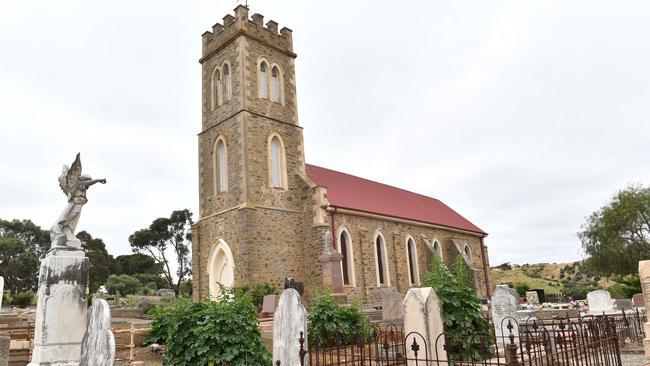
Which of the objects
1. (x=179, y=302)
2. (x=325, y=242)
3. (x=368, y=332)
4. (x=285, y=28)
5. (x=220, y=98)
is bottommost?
(x=368, y=332)

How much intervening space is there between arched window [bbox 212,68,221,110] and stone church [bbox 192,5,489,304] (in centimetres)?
5

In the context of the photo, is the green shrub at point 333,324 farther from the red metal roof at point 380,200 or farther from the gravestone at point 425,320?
the red metal roof at point 380,200

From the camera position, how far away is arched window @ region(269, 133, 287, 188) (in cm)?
2175

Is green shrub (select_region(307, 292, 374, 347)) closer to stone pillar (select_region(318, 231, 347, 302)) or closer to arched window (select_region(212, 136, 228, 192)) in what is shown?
stone pillar (select_region(318, 231, 347, 302))

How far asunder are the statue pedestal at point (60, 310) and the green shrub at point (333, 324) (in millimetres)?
4630

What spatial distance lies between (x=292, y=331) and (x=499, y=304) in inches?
202

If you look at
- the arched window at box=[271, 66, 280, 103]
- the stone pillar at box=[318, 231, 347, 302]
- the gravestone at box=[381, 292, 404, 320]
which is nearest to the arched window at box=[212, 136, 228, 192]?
the arched window at box=[271, 66, 280, 103]

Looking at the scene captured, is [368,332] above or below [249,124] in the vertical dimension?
below

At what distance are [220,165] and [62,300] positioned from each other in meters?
14.3

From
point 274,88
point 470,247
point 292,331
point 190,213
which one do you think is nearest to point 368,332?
point 292,331

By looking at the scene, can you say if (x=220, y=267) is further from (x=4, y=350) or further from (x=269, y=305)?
(x=4, y=350)

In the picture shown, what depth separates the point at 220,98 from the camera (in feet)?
75.5

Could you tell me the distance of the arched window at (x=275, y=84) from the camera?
2299 cm

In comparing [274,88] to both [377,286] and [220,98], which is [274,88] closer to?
[220,98]
